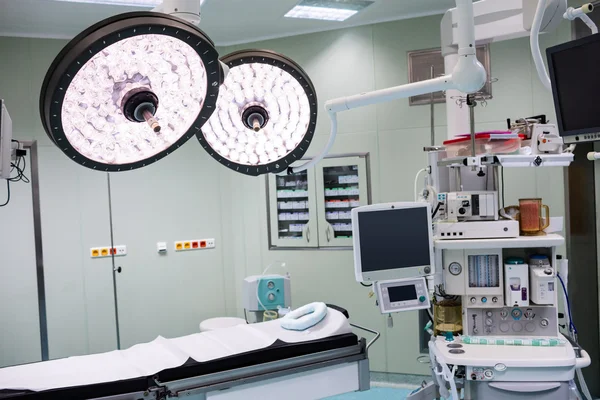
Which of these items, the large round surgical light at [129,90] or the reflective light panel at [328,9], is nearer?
the large round surgical light at [129,90]

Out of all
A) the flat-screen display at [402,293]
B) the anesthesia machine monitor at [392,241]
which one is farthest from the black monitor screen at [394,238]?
the flat-screen display at [402,293]

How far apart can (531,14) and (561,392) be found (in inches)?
71.1

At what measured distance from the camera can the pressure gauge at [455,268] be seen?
3051 millimetres

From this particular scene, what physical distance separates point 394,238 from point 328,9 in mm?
2273

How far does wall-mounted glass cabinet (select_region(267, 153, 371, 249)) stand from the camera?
16.1 feet

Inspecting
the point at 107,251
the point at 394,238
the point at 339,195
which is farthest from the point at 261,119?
the point at 107,251

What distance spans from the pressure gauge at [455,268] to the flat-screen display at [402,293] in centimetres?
22

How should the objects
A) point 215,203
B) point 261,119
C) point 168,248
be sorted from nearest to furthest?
point 261,119 < point 168,248 < point 215,203

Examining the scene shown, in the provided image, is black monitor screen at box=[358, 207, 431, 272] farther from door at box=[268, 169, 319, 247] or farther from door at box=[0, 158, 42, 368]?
door at box=[0, 158, 42, 368]

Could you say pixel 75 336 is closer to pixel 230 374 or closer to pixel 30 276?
pixel 30 276

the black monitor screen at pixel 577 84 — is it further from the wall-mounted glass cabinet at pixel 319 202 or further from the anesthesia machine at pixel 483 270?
the wall-mounted glass cabinet at pixel 319 202

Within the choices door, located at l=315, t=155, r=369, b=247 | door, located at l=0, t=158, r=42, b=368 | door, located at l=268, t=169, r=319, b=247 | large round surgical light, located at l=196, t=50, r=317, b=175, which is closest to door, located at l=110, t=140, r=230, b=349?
door, located at l=268, t=169, r=319, b=247

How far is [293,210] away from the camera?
16.8 feet

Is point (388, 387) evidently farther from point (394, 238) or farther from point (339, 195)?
point (394, 238)
